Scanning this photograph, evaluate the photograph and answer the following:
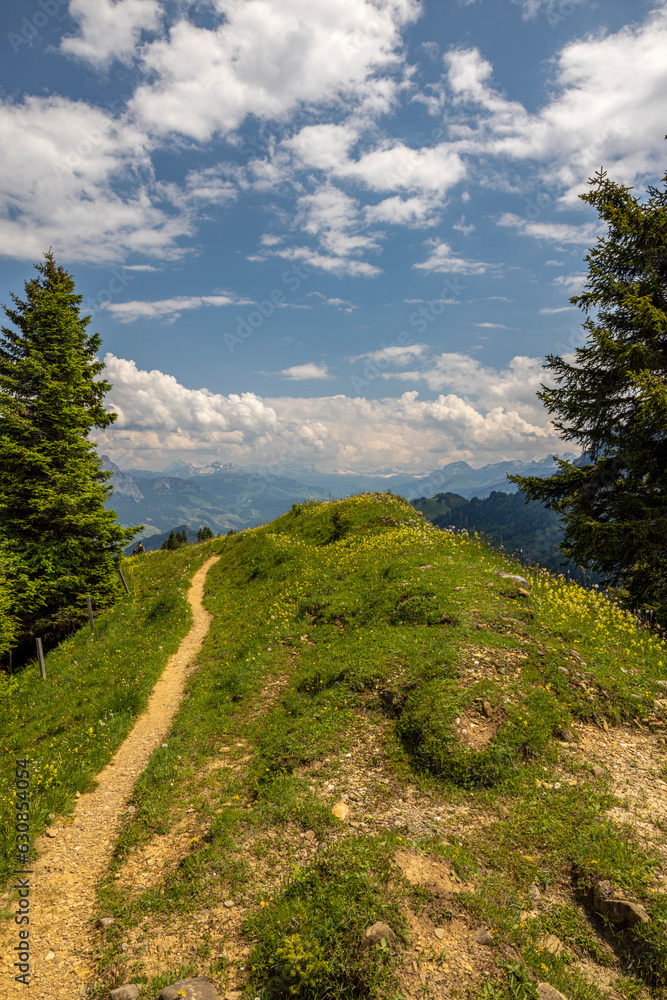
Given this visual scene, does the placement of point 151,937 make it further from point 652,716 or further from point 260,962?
point 652,716

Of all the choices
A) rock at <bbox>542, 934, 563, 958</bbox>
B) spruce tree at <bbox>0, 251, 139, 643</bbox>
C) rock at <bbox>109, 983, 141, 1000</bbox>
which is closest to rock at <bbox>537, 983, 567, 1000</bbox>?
rock at <bbox>542, 934, 563, 958</bbox>

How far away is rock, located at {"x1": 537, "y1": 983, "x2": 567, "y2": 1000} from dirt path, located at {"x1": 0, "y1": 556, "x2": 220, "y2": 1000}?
19.7ft

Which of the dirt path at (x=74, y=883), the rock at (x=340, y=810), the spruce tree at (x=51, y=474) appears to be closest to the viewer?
the dirt path at (x=74, y=883)

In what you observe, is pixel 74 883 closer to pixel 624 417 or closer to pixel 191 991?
pixel 191 991

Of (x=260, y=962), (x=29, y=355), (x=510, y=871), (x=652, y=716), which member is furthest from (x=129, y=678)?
(x=29, y=355)

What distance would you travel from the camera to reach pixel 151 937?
6.41m

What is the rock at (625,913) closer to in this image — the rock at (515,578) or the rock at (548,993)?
the rock at (548,993)

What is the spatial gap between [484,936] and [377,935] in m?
1.51

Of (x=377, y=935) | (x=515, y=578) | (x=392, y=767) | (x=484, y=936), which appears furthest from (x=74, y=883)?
(x=515, y=578)

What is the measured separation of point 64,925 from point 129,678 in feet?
30.4

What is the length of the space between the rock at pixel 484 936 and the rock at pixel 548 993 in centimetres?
73

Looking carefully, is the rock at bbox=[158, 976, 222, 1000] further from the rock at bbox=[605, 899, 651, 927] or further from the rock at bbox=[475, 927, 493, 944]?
the rock at bbox=[605, 899, 651, 927]

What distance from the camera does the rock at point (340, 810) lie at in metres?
8.04

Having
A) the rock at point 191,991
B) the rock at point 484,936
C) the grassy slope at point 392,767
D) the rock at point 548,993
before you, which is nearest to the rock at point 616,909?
the grassy slope at point 392,767
